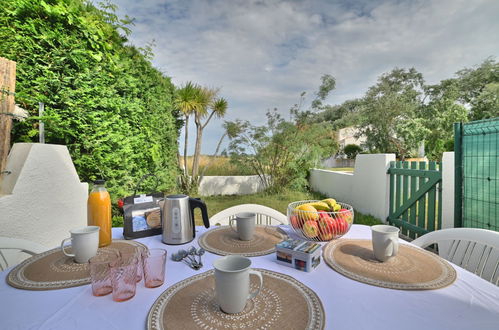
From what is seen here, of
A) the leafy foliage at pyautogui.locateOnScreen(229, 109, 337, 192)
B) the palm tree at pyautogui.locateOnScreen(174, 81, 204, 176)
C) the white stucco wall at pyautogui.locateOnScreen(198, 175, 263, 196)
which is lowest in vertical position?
the white stucco wall at pyautogui.locateOnScreen(198, 175, 263, 196)

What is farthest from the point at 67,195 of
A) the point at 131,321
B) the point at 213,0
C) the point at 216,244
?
the point at 213,0

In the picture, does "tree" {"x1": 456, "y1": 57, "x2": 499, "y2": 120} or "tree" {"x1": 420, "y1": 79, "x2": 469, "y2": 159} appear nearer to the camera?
"tree" {"x1": 420, "y1": 79, "x2": 469, "y2": 159}

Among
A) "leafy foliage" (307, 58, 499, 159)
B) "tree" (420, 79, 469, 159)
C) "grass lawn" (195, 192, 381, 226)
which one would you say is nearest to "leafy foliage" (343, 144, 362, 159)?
"leafy foliage" (307, 58, 499, 159)

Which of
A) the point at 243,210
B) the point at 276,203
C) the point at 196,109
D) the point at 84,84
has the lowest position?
the point at 276,203

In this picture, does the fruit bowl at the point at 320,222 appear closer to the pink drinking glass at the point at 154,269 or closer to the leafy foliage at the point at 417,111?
the pink drinking glass at the point at 154,269

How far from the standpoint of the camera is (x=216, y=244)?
1079 mm

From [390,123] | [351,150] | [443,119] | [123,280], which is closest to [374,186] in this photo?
[123,280]

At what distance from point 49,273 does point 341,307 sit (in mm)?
975

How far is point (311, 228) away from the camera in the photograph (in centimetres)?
101

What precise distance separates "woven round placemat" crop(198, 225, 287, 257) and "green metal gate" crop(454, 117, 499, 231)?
2.48 metres

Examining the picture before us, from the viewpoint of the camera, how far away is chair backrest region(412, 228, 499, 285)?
3.32 ft

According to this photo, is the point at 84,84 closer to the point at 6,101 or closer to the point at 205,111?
the point at 6,101

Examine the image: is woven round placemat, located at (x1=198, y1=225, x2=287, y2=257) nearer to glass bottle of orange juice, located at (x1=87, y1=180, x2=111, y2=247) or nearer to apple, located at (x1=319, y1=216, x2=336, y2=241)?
apple, located at (x1=319, y1=216, x2=336, y2=241)

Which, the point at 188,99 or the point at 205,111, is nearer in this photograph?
the point at 188,99
